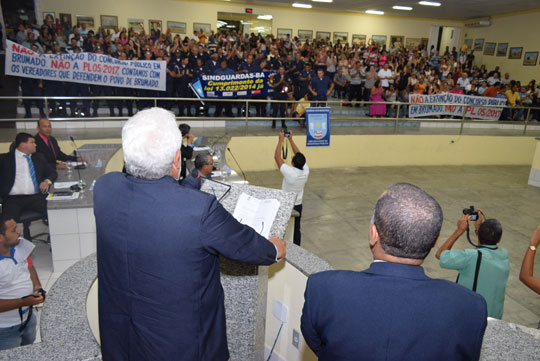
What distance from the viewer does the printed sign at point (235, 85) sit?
916cm

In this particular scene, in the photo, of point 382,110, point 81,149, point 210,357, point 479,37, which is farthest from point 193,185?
point 479,37

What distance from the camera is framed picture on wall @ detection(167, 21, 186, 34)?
16.9 meters

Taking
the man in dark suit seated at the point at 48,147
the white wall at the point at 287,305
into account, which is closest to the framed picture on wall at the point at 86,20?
the man in dark suit seated at the point at 48,147

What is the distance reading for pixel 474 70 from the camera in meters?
16.7

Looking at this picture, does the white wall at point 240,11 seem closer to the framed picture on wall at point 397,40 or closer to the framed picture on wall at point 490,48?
the framed picture on wall at point 397,40

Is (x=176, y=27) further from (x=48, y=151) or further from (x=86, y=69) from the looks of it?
(x=48, y=151)

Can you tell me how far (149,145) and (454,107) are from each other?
11.7 metres

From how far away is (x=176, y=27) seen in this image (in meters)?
17.0

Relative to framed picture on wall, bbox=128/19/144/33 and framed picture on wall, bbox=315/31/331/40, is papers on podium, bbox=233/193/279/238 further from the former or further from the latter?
framed picture on wall, bbox=315/31/331/40

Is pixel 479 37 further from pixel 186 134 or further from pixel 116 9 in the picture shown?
pixel 186 134

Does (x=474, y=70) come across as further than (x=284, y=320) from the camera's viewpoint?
Yes

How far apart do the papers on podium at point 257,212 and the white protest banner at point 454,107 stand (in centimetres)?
996

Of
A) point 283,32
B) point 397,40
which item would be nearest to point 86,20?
point 283,32

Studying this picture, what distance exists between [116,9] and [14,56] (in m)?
9.43
